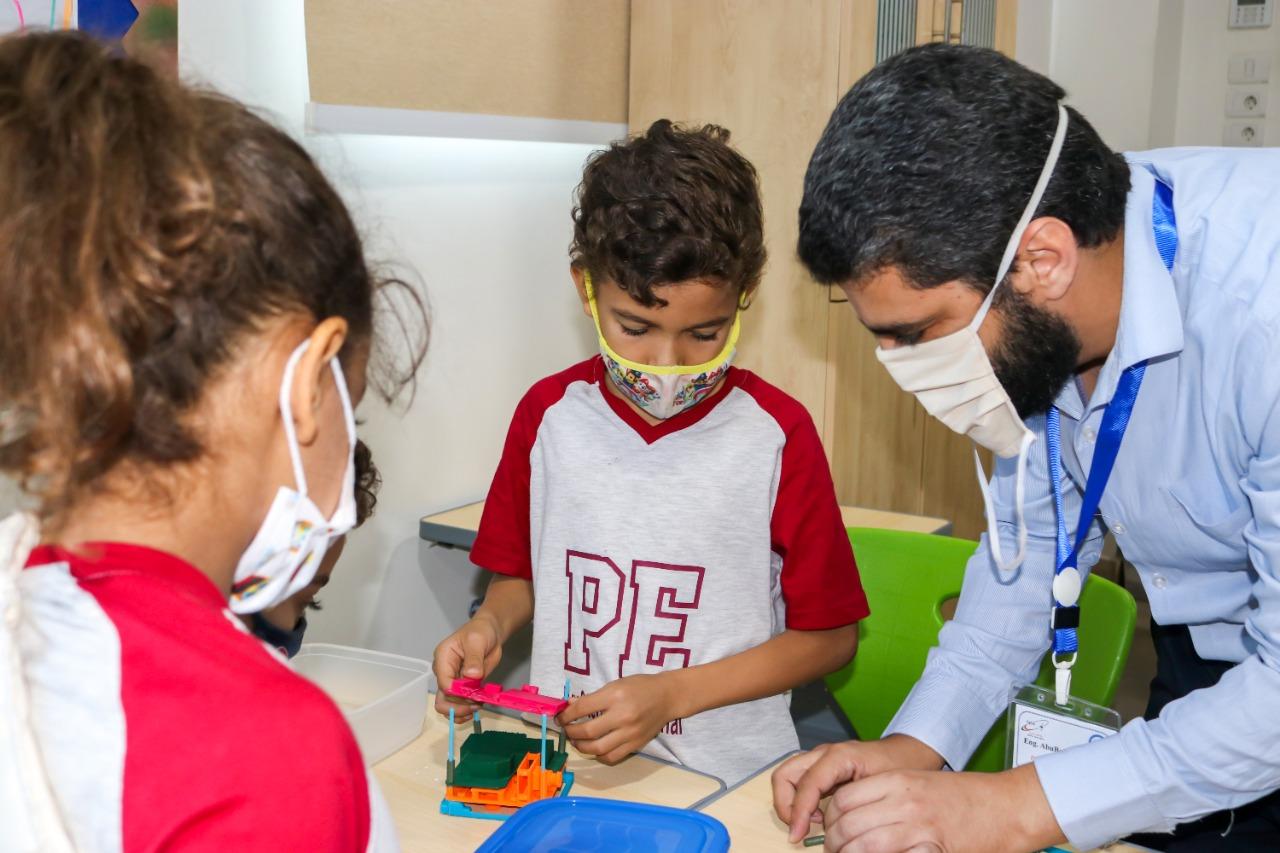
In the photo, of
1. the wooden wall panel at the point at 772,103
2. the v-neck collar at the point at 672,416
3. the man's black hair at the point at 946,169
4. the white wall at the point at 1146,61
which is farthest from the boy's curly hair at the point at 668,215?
the white wall at the point at 1146,61

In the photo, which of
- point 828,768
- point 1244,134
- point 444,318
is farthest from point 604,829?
point 1244,134

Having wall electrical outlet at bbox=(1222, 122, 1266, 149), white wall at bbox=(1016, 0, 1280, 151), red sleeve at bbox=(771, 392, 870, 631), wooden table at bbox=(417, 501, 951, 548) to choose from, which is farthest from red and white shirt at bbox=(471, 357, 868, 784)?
wall electrical outlet at bbox=(1222, 122, 1266, 149)

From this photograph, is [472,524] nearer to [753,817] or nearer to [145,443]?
[753,817]

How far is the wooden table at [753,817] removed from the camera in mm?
1131

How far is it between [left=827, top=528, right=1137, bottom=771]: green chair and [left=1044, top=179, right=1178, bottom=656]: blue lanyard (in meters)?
0.26

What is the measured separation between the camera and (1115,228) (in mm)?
1205

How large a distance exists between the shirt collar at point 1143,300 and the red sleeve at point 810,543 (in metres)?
0.46

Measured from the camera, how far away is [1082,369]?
135cm

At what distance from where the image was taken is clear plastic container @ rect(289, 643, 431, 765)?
4.20ft

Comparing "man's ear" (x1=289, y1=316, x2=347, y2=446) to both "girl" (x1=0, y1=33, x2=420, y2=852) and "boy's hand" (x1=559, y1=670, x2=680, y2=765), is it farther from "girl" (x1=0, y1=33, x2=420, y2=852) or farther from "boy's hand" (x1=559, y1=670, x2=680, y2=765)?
"boy's hand" (x1=559, y1=670, x2=680, y2=765)

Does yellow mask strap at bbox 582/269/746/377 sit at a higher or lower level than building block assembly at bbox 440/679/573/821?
higher

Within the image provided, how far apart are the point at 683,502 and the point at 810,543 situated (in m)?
0.19

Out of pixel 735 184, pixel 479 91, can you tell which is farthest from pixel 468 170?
pixel 735 184

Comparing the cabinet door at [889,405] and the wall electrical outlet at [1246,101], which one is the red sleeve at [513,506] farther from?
the wall electrical outlet at [1246,101]
